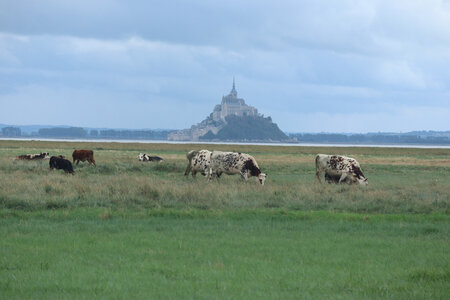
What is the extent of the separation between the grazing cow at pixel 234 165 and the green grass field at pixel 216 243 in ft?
21.5

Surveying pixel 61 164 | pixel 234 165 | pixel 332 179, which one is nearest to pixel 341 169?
pixel 332 179

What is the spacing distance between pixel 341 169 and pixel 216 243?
17.8 metres

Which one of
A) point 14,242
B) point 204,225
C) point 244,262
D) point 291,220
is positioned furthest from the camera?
point 291,220

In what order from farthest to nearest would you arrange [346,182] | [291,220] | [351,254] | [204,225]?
1. [346,182]
2. [291,220]
3. [204,225]
4. [351,254]

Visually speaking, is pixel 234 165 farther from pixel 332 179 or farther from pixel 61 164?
pixel 61 164

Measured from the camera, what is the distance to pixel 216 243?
11969 millimetres

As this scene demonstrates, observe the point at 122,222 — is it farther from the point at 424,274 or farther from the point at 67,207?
the point at 424,274

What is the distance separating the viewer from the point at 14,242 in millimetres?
11852

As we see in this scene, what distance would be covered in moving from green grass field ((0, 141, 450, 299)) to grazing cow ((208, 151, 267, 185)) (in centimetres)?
656

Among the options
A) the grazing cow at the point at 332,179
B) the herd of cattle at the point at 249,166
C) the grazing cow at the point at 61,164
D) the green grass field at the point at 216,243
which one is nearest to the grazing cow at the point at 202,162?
the herd of cattle at the point at 249,166

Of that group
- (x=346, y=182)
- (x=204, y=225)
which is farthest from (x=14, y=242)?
(x=346, y=182)

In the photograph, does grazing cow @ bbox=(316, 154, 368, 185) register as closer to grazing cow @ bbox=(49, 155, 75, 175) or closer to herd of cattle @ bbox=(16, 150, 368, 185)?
herd of cattle @ bbox=(16, 150, 368, 185)

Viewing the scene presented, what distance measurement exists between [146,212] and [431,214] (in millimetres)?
8595

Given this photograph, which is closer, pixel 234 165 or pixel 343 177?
pixel 343 177
